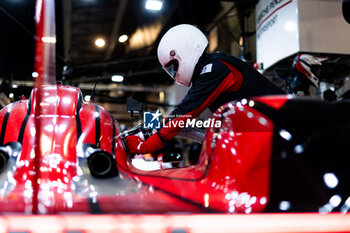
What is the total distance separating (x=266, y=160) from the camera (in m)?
0.94

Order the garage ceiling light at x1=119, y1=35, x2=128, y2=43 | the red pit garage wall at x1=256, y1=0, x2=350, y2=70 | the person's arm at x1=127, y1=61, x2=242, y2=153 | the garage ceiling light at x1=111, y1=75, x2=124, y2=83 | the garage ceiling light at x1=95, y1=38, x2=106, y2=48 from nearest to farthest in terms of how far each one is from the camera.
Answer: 1. the person's arm at x1=127, y1=61, x2=242, y2=153
2. the garage ceiling light at x1=111, y1=75, x2=124, y2=83
3. the garage ceiling light at x1=119, y1=35, x2=128, y2=43
4. the garage ceiling light at x1=95, y1=38, x2=106, y2=48
5. the red pit garage wall at x1=256, y1=0, x2=350, y2=70

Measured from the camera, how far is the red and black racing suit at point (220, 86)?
1585 millimetres

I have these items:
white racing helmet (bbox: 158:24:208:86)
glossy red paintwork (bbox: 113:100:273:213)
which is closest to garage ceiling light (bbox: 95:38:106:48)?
white racing helmet (bbox: 158:24:208:86)

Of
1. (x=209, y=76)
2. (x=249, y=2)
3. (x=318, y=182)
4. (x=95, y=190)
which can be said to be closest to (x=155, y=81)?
(x=209, y=76)

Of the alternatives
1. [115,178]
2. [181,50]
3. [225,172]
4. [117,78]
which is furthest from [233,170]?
[181,50]

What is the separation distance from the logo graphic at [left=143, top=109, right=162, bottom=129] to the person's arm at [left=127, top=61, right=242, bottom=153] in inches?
2.1

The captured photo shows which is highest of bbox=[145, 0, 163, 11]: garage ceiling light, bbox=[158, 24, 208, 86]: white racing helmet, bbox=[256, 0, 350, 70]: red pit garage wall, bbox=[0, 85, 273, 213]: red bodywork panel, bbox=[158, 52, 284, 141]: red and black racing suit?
bbox=[256, 0, 350, 70]: red pit garage wall

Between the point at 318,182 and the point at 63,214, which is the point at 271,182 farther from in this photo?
the point at 63,214

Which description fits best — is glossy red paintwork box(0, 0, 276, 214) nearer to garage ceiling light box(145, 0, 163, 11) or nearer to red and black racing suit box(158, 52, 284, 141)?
red and black racing suit box(158, 52, 284, 141)

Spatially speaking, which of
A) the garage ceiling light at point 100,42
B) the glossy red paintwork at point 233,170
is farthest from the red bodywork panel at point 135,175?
the garage ceiling light at point 100,42

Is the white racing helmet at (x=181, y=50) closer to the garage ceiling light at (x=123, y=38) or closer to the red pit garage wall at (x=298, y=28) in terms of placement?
the garage ceiling light at (x=123, y=38)

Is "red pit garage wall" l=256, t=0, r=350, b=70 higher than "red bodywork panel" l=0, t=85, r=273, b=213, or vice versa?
"red pit garage wall" l=256, t=0, r=350, b=70

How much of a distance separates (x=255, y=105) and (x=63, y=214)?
59 centimetres

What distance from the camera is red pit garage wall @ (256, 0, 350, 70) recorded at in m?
→ 2.49
